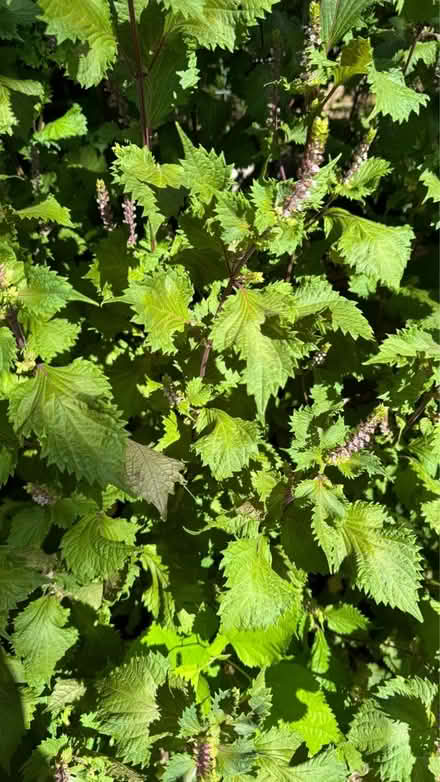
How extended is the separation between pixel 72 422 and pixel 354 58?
1373 millimetres

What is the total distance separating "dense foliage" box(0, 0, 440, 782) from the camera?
181cm

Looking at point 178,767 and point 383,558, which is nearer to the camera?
point 178,767

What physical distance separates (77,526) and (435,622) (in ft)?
5.19

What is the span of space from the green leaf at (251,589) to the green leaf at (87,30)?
5.36 ft

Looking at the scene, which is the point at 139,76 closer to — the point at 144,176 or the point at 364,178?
the point at 144,176

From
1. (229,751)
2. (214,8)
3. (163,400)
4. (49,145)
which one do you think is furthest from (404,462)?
(49,145)

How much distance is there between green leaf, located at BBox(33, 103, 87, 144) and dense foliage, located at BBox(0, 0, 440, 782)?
15 millimetres

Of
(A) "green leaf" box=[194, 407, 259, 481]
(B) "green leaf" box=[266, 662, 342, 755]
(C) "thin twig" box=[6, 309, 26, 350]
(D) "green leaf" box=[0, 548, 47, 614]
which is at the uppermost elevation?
(C) "thin twig" box=[6, 309, 26, 350]

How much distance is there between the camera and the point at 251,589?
2.08 meters

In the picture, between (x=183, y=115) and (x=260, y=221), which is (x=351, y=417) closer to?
(x=260, y=221)

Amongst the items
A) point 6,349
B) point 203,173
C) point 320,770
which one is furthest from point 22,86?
point 320,770

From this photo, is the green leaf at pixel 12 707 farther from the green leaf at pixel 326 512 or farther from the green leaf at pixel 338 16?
the green leaf at pixel 338 16

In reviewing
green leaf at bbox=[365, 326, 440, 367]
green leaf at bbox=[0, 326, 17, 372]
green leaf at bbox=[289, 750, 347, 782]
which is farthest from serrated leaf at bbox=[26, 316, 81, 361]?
green leaf at bbox=[289, 750, 347, 782]

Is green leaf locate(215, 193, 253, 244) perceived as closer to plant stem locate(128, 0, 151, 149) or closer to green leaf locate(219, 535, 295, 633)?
plant stem locate(128, 0, 151, 149)
